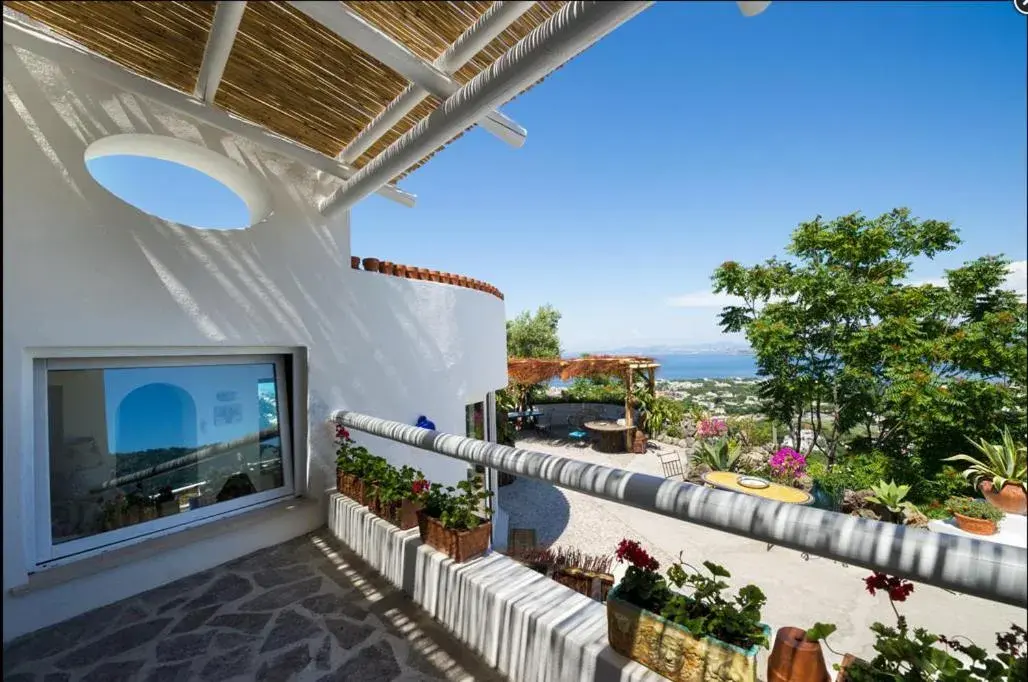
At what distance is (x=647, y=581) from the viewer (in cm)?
174

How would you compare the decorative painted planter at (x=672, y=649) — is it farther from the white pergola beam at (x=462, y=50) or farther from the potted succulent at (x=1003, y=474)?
the potted succulent at (x=1003, y=474)

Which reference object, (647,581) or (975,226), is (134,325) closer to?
(647,581)

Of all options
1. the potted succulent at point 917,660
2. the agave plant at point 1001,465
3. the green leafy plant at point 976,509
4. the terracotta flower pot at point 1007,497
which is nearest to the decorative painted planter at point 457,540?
the potted succulent at point 917,660

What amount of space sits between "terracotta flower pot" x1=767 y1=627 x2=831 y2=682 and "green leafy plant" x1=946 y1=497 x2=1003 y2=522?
814cm

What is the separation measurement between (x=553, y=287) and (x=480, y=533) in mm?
27143

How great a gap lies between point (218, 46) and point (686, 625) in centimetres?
367

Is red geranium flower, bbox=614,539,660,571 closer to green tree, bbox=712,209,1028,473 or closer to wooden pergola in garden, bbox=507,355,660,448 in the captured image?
green tree, bbox=712,209,1028,473

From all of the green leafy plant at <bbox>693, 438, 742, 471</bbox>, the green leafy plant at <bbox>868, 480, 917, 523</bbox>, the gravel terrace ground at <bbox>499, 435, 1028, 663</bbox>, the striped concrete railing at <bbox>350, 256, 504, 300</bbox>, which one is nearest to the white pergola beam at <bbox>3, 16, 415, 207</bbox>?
the striped concrete railing at <bbox>350, 256, 504, 300</bbox>

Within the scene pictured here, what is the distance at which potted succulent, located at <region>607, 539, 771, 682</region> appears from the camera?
1.48m

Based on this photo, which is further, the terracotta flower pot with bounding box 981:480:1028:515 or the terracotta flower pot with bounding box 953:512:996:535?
the terracotta flower pot with bounding box 981:480:1028:515

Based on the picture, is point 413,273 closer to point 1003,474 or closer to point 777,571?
point 777,571

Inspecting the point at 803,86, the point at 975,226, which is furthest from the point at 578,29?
the point at 975,226

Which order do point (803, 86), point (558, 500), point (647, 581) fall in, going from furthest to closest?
point (558, 500) < point (803, 86) < point (647, 581)

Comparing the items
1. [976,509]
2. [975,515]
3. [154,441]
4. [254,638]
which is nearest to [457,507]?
[254,638]
